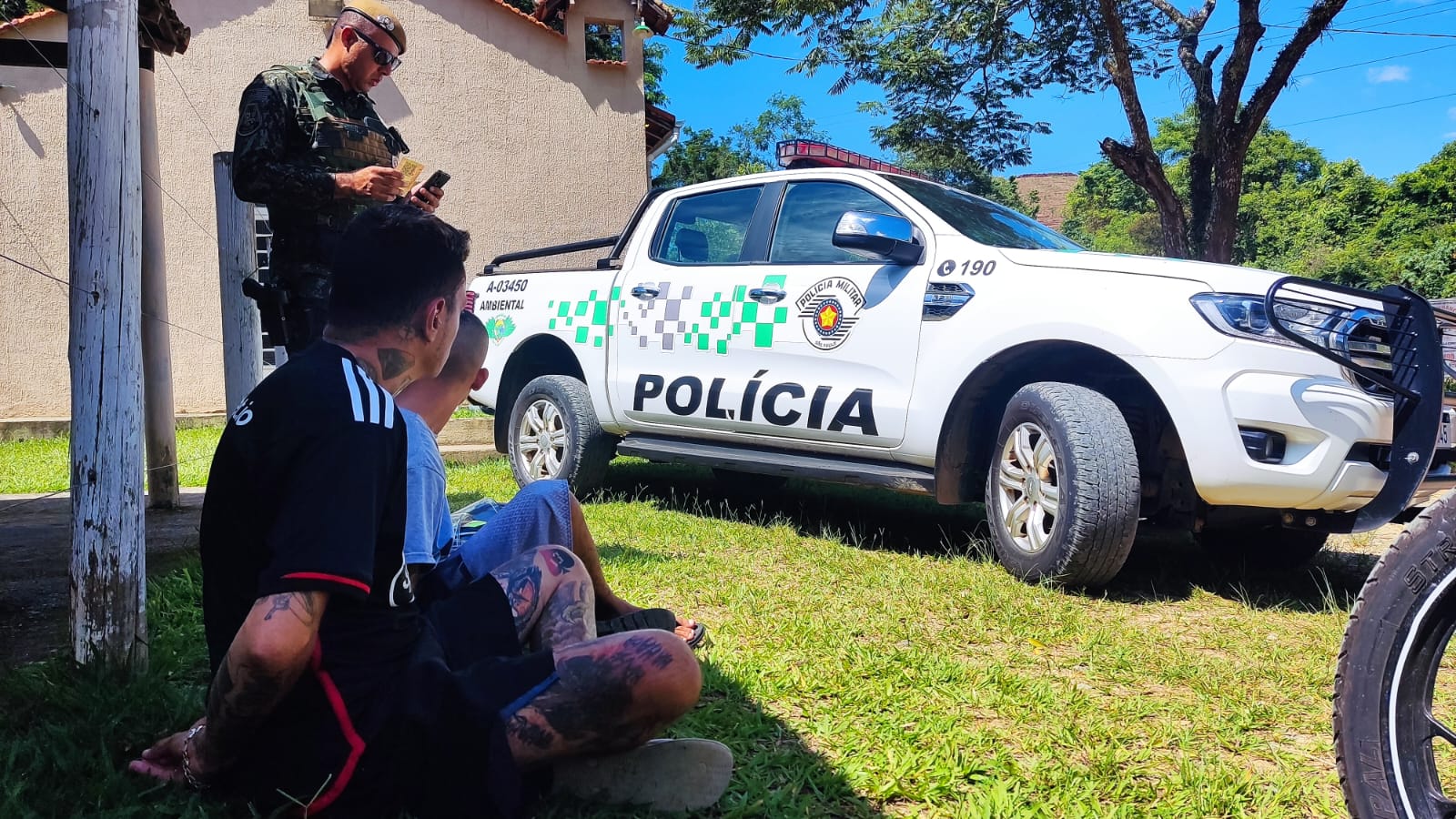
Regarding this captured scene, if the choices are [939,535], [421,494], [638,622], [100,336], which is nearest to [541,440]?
[939,535]

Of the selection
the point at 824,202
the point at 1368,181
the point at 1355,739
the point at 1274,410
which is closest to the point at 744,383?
the point at 824,202

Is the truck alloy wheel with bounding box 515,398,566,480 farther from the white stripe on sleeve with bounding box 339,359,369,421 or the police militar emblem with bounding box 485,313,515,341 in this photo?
the white stripe on sleeve with bounding box 339,359,369,421

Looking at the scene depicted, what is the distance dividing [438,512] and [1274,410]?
2.70m

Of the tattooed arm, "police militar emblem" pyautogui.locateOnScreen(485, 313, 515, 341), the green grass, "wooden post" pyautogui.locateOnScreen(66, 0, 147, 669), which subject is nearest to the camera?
the tattooed arm

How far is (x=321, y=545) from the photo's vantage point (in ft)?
4.89

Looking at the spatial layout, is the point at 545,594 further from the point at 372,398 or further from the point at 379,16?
the point at 379,16

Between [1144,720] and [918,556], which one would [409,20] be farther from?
[1144,720]

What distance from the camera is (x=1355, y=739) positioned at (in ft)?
5.62

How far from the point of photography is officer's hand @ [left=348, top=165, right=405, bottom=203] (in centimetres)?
334

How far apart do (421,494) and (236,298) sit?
2928 mm

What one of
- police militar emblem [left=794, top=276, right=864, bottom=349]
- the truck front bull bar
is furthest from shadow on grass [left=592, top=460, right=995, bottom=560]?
the truck front bull bar

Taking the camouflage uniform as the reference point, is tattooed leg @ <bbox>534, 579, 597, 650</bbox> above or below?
below

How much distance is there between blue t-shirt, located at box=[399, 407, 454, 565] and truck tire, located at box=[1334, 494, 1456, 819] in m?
1.64

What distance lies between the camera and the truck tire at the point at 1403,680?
1.65 metres
